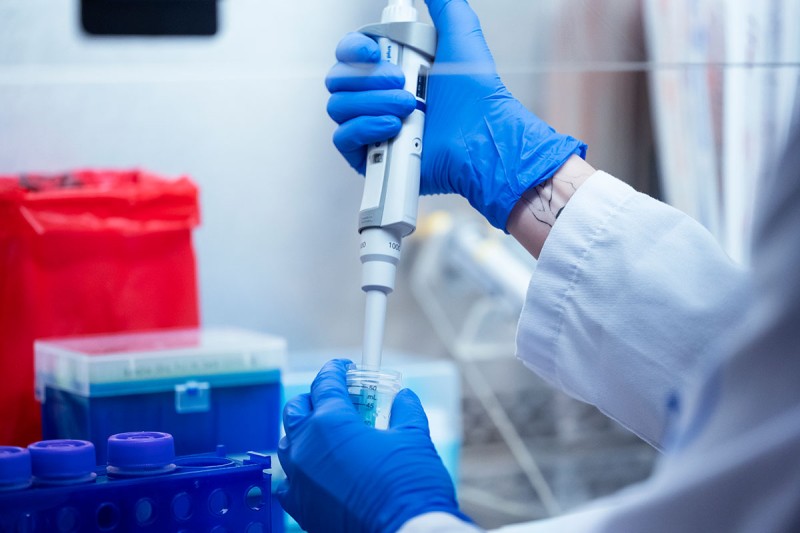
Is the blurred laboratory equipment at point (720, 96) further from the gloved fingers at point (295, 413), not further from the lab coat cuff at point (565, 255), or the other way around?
the gloved fingers at point (295, 413)

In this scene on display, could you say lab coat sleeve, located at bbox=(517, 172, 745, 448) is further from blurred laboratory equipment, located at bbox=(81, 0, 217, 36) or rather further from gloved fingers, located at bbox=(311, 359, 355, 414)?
blurred laboratory equipment, located at bbox=(81, 0, 217, 36)

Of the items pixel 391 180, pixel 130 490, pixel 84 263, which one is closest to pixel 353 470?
pixel 130 490

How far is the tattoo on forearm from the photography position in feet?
3.41

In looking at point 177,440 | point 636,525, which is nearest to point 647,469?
point 177,440

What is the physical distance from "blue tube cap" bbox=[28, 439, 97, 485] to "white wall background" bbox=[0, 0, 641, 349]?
1.43 feet

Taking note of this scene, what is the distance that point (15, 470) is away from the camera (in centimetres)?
74

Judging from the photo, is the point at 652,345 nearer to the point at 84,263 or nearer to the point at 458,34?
the point at 458,34

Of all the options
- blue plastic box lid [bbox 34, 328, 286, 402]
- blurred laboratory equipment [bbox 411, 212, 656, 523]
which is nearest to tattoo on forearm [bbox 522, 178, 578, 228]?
blue plastic box lid [bbox 34, 328, 286, 402]

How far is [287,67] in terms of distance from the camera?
103 centimetres

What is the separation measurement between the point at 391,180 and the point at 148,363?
0.39 meters

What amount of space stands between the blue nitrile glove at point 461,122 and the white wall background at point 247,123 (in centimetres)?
4

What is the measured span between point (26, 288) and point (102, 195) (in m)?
0.17

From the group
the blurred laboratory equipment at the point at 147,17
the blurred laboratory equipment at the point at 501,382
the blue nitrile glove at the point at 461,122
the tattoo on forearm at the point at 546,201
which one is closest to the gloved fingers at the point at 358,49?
the blue nitrile glove at the point at 461,122

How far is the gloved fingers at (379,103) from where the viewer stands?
3.11 ft
